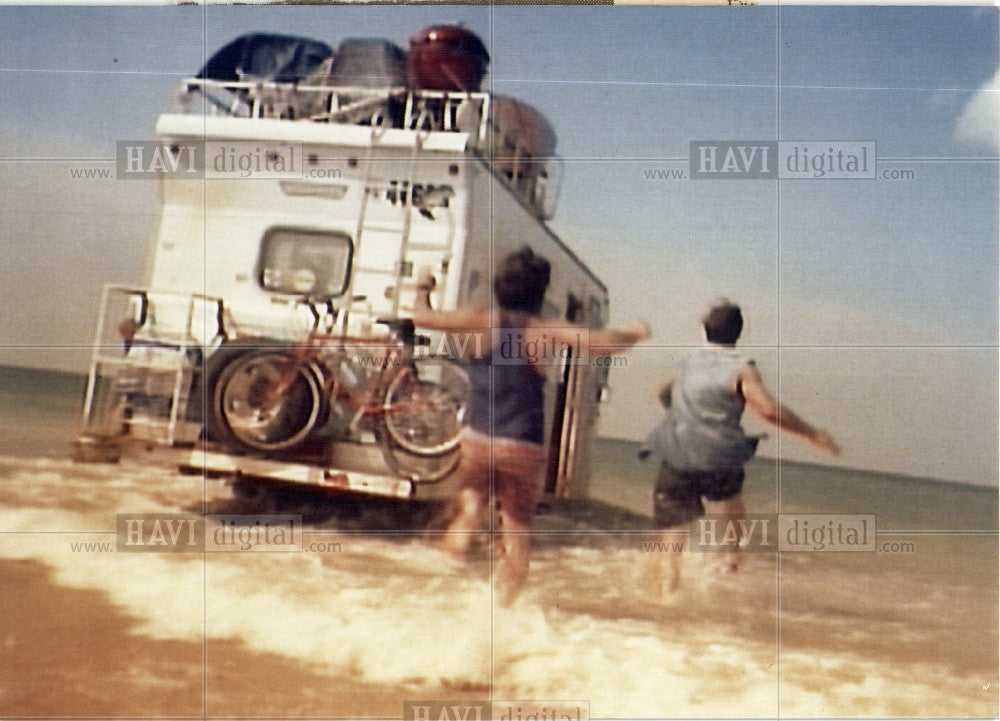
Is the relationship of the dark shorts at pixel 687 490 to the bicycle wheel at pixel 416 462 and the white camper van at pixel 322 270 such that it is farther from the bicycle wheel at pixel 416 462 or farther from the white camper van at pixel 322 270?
the bicycle wheel at pixel 416 462

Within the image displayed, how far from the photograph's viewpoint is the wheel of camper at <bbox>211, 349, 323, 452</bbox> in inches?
139

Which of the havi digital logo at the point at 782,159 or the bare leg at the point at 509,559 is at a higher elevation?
the havi digital logo at the point at 782,159

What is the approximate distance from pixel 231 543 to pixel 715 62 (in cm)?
246

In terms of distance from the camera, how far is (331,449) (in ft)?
11.6

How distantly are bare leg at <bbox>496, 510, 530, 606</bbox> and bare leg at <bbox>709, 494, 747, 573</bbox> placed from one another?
0.71m

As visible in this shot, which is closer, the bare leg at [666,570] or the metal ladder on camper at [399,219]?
the metal ladder on camper at [399,219]

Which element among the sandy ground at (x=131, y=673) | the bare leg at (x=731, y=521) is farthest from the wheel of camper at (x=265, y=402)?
the bare leg at (x=731, y=521)

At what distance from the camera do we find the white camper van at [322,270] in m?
3.52

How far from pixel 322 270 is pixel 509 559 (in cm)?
123

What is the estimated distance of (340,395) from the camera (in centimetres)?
354

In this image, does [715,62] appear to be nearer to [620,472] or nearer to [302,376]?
[620,472]

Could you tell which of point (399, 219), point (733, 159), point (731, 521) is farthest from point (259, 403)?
point (733, 159)

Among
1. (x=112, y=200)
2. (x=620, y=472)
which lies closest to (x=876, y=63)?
(x=620, y=472)

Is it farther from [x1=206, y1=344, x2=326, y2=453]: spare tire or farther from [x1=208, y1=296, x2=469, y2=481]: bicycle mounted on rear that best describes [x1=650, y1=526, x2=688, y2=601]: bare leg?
[x1=206, y1=344, x2=326, y2=453]: spare tire
